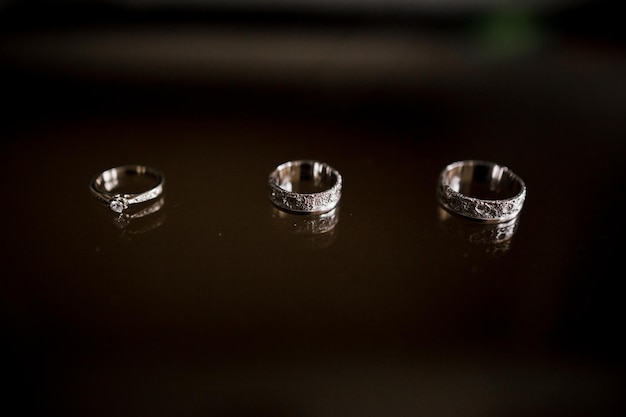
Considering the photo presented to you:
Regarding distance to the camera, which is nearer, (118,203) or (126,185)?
(118,203)

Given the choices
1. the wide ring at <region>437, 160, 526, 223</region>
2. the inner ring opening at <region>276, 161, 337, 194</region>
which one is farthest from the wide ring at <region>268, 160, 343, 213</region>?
the wide ring at <region>437, 160, 526, 223</region>

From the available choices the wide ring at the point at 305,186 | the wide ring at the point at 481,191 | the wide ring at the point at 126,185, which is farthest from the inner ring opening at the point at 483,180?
the wide ring at the point at 126,185

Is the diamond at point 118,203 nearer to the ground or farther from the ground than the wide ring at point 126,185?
nearer to the ground

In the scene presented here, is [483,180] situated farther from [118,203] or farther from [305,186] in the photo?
[118,203]

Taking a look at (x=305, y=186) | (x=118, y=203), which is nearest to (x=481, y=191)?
(x=305, y=186)

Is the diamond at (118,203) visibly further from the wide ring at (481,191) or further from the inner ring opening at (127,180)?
Result: the wide ring at (481,191)

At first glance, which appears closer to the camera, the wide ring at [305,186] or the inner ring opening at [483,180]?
the wide ring at [305,186]
